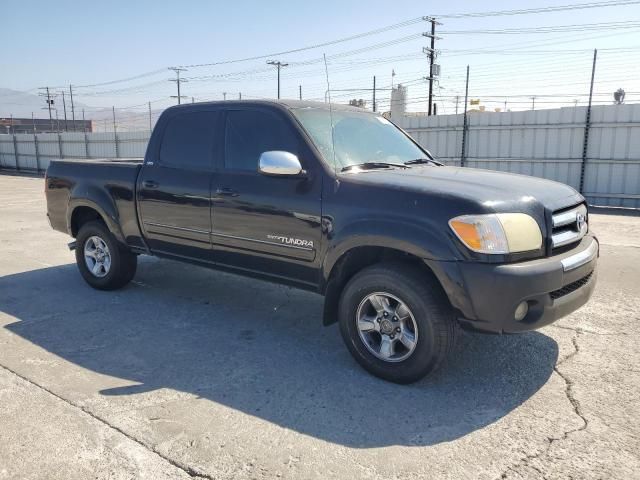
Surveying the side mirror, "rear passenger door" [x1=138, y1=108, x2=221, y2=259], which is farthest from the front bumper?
"rear passenger door" [x1=138, y1=108, x2=221, y2=259]

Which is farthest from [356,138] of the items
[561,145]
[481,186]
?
[561,145]

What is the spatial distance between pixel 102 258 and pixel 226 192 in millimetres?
2287

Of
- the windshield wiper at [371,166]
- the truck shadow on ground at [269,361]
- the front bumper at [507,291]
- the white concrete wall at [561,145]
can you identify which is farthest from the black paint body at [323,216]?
the white concrete wall at [561,145]

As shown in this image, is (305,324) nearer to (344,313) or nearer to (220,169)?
(344,313)

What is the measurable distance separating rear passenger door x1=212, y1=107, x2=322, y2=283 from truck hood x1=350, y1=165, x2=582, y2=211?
1.67ft

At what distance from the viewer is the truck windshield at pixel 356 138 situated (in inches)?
164

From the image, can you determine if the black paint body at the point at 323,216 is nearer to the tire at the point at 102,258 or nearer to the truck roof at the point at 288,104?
the truck roof at the point at 288,104

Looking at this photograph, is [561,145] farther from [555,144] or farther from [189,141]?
[189,141]

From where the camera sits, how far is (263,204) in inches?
167

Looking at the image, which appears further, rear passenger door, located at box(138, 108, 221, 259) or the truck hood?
rear passenger door, located at box(138, 108, 221, 259)

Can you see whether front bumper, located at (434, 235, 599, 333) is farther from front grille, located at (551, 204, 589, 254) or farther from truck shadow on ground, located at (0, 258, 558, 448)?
truck shadow on ground, located at (0, 258, 558, 448)

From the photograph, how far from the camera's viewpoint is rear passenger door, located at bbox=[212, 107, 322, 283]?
4.02 meters

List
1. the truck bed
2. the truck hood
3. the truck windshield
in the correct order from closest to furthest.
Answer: the truck hood
the truck windshield
the truck bed

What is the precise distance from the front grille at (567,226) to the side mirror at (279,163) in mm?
1820
